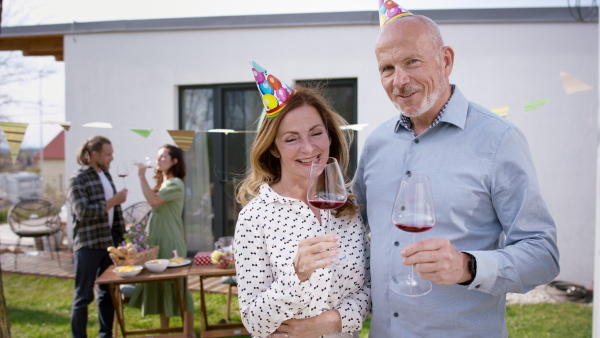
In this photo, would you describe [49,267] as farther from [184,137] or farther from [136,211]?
[184,137]

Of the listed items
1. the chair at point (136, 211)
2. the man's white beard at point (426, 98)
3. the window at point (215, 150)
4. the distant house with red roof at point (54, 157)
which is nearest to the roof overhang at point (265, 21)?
the window at point (215, 150)

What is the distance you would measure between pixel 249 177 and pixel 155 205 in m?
2.97

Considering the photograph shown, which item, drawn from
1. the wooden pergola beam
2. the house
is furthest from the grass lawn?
the wooden pergola beam

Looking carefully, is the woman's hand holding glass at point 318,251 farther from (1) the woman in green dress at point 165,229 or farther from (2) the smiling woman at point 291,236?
(1) the woman in green dress at point 165,229

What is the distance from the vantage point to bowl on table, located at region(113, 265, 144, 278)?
3.95 meters

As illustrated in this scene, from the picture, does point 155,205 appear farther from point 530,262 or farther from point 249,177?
point 530,262

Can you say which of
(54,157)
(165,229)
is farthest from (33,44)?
(54,157)

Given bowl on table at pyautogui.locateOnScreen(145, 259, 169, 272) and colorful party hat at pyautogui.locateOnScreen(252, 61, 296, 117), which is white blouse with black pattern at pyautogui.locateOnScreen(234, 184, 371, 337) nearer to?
colorful party hat at pyautogui.locateOnScreen(252, 61, 296, 117)

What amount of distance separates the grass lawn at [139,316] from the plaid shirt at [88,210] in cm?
111

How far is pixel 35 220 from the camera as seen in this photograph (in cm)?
827

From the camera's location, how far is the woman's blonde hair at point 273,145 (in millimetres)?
2107

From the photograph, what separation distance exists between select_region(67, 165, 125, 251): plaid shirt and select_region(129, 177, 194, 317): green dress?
51 centimetres

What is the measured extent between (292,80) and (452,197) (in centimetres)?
503

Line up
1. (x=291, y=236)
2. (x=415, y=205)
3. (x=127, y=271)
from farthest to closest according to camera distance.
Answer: (x=127, y=271)
(x=291, y=236)
(x=415, y=205)
